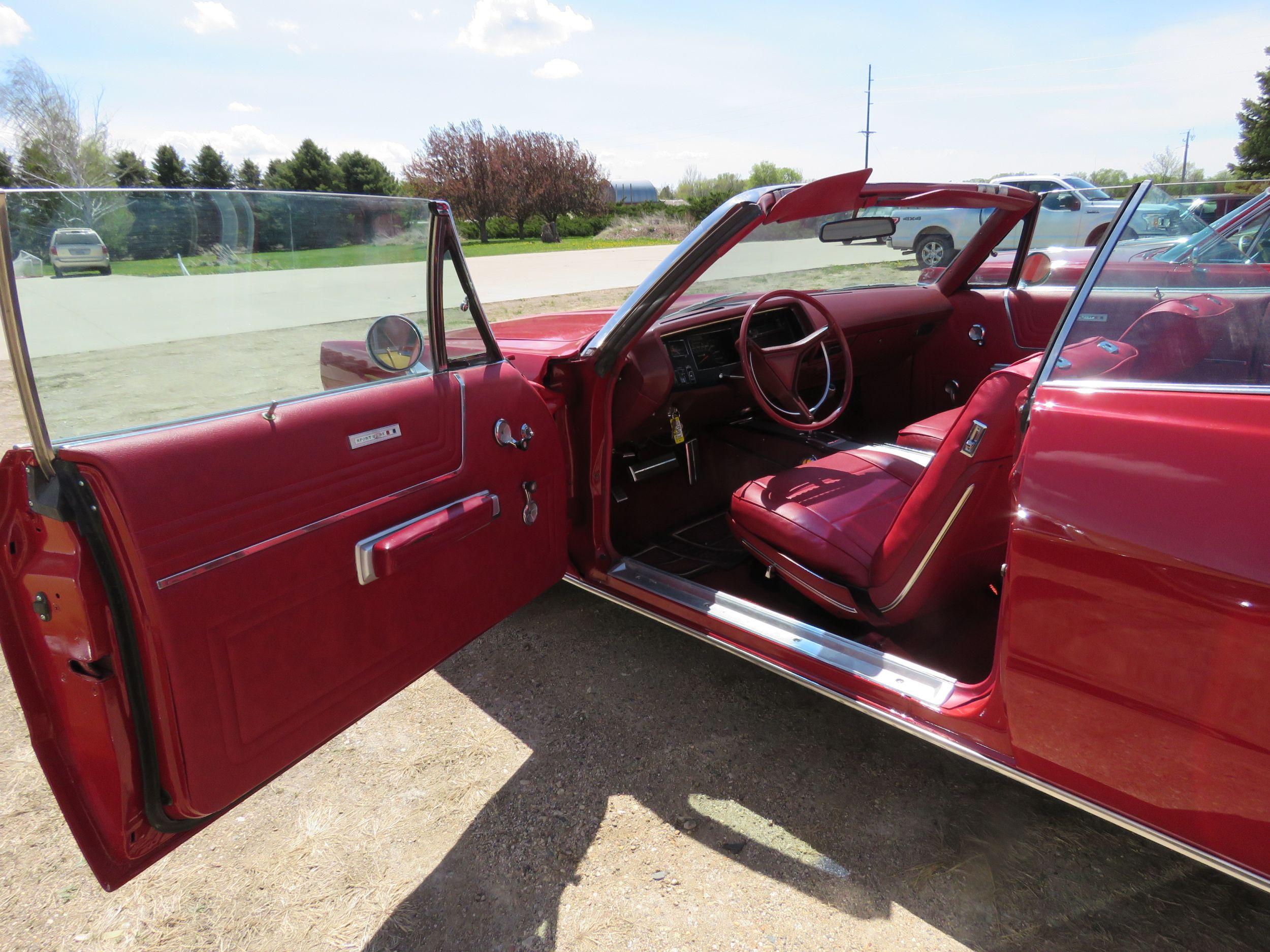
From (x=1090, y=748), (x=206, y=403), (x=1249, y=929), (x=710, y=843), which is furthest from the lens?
(x=710, y=843)

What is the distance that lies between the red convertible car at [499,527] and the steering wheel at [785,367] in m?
0.33

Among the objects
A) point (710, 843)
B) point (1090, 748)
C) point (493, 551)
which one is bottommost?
point (710, 843)

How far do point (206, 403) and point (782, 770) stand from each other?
176cm

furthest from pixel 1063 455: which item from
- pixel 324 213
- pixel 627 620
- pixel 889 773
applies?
pixel 627 620

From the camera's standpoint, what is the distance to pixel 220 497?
1.43 m

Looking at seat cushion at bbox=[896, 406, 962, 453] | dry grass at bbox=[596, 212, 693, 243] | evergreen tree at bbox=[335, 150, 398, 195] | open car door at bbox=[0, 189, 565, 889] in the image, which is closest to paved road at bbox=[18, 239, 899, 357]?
Result: open car door at bbox=[0, 189, 565, 889]

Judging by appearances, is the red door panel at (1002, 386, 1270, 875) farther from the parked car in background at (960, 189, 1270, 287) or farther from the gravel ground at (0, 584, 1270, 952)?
the gravel ground at (0, 584, 1270, 952)

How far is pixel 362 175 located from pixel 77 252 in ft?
131

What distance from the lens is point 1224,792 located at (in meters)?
1.30

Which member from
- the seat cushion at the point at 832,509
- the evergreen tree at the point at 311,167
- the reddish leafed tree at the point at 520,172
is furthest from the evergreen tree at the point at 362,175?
the seat cushion at the point at 832,509

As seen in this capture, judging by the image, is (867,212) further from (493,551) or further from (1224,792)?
(1224,792)

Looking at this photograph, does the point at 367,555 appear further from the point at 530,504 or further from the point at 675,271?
the point at 675,271

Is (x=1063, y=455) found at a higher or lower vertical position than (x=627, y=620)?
higher

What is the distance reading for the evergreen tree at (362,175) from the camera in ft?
120
